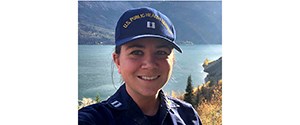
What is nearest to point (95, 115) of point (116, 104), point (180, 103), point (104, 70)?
point (116, 104)

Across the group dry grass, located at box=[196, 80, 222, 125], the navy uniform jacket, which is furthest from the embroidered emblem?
dry grass, located at box=[196, 80, 222, 125]

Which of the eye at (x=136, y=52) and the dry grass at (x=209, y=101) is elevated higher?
the eye at (x=136, y=52)

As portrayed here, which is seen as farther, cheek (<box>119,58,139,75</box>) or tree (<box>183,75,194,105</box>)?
tree (<box>183,75,194,105</box>)

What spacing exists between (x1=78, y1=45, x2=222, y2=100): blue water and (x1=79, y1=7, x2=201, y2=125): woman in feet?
0.11

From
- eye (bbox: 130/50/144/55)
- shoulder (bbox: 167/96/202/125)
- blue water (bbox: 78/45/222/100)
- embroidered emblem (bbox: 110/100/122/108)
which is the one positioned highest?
eye (bbox: 130/50/144/55)

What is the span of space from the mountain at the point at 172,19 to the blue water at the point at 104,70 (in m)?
0.04

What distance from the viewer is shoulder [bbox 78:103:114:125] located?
1.81 m

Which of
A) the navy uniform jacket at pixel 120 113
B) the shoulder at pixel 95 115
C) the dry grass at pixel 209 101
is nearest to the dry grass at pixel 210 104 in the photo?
the dry grass at pixel 209 101

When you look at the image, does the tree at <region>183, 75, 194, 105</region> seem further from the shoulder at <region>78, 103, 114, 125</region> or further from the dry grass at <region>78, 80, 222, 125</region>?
the shoulder at <region>78, 103, 114, 125</region>

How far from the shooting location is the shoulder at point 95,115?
1.81m

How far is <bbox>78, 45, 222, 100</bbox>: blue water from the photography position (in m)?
1.89

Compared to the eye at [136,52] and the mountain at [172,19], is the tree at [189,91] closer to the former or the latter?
the mountain at [172,19]

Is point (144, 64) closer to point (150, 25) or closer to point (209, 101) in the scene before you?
point (150, 25)

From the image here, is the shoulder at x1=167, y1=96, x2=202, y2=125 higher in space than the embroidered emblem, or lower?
lower
